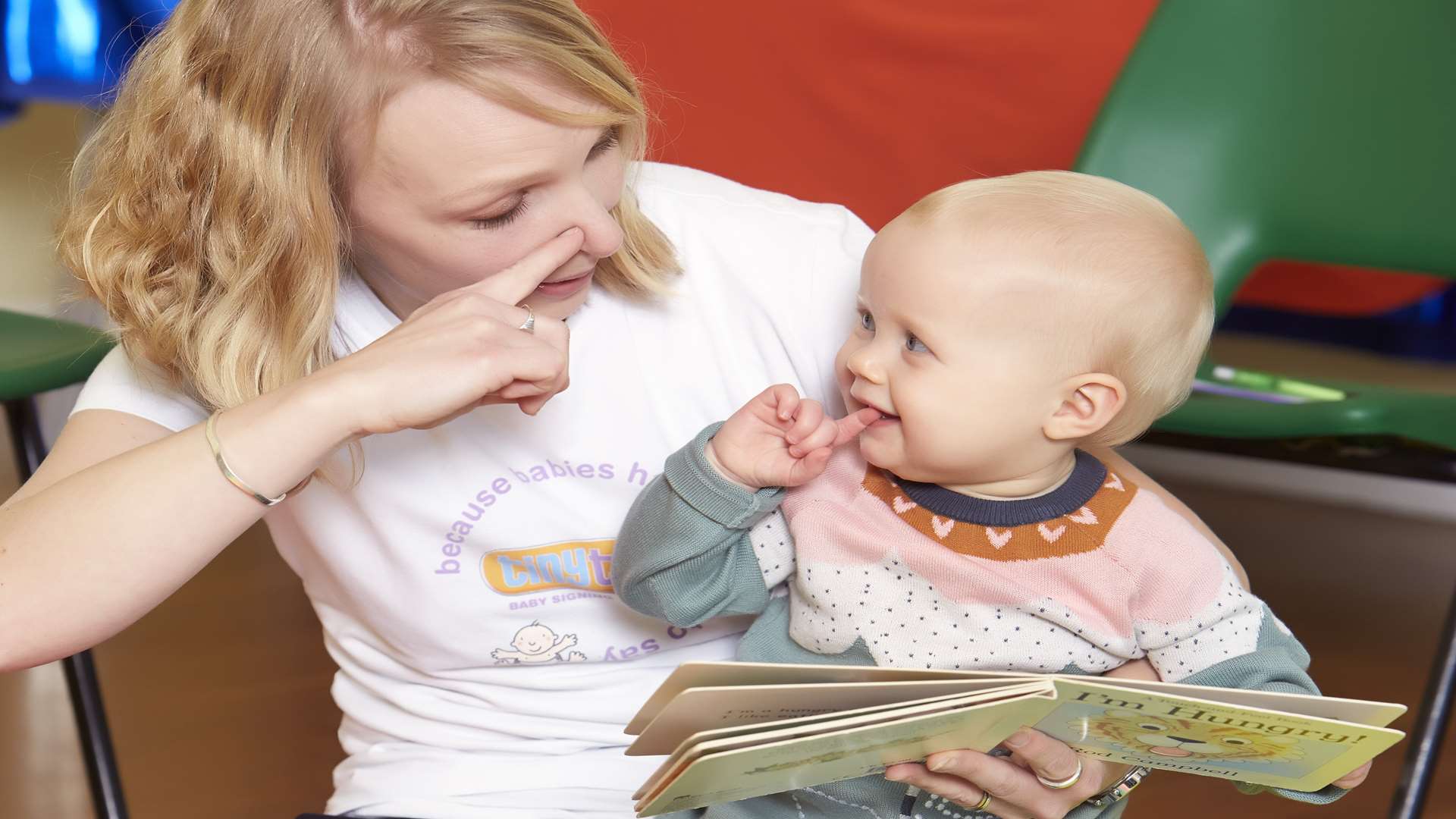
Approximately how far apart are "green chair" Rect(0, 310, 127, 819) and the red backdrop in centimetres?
105

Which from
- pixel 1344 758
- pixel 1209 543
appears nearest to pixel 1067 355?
pixel 1209 543

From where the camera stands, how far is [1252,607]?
3.22ft

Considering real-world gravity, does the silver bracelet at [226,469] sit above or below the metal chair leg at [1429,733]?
above

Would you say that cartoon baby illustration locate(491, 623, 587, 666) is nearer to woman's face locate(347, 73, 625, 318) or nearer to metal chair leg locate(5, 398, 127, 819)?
woman's face locate(347, 73, 625, 318)

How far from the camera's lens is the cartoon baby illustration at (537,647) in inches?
41.9

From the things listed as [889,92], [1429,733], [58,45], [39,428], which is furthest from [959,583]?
[58,45]

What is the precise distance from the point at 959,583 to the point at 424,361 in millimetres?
405

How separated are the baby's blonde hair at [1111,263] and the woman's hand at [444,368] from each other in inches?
12.2

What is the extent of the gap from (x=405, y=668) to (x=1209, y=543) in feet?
2.13

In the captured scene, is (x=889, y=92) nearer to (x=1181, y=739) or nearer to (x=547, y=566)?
(x=547, y=566)

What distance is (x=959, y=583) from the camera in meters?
0.96

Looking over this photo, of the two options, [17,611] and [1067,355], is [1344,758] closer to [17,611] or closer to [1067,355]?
[1067,355]

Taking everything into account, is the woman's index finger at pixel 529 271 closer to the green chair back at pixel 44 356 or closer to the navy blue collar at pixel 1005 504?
the navy blue collar at pixel 1005 504

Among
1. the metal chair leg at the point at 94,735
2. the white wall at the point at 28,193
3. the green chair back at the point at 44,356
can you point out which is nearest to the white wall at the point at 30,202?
the white wall at the point at 28,193
